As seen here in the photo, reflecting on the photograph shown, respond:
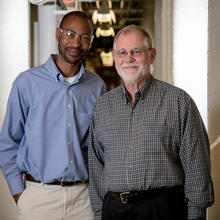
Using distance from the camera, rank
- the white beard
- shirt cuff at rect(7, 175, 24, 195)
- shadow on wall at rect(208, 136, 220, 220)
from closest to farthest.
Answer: the white beard → shirt cuff at rect(7, 175, 24, 195) → shadow on wall at rect(208, 136, 220, 220)

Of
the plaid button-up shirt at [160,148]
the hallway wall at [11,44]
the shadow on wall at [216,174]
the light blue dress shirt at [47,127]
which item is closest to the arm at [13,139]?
the light blue dress shirt at [47,127]

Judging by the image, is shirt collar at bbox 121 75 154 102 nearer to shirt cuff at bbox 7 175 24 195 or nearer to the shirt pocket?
the shirt pocket

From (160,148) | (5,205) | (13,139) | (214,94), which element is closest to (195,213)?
(160,148)

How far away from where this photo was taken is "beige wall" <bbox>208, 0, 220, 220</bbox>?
3.33 meters

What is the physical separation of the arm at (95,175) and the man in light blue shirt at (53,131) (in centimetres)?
7

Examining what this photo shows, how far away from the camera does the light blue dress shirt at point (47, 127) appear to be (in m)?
2.28

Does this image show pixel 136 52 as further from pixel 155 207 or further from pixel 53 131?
pixel 155 207

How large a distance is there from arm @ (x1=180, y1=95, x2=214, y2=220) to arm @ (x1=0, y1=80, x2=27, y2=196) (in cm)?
98

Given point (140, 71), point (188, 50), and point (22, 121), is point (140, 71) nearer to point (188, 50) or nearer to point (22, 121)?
point (22, 121)

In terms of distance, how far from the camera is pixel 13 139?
2467 millimetres

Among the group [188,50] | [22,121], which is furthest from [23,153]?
[188,50]

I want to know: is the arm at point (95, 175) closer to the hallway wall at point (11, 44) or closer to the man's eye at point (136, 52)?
the man's eye at point (136, 52)

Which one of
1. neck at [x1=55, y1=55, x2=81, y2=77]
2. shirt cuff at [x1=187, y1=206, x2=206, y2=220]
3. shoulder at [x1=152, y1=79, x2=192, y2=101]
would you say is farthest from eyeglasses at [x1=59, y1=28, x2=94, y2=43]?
shirt cuff at [x1=187, y1=206, x2=206, y2=220]

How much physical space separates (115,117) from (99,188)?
17.3 inches
